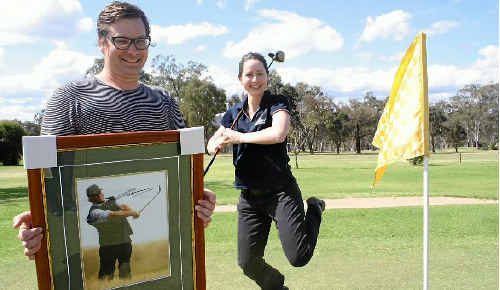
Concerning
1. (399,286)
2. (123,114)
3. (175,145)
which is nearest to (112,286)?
(175,145)

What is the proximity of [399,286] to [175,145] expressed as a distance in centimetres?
319

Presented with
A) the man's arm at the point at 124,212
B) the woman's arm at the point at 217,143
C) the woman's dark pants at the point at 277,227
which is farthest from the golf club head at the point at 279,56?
the man's arm at the point at 124,212

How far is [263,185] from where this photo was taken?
3697mm

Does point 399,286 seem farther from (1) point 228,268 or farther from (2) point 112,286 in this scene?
(2) point 112,286

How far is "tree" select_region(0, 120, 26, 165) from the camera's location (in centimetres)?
4197

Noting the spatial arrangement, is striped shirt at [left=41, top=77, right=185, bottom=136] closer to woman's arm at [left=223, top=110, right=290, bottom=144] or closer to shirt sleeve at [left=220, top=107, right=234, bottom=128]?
woman's arm at [left=223, top=110, right=290, bottom=144]

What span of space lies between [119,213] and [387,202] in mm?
10948

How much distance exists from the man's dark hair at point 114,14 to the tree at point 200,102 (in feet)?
168

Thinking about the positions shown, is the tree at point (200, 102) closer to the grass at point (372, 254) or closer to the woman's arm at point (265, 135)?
the grass at point (372, 254)

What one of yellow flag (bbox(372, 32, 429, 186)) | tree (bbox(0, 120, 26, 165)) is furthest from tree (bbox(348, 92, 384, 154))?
yellow flag (bbox(372, 32, 429, 186))

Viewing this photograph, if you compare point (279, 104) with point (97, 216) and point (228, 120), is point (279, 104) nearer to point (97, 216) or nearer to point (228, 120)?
point (228, 120)

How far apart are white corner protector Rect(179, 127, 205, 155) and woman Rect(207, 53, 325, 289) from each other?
1.72 metres

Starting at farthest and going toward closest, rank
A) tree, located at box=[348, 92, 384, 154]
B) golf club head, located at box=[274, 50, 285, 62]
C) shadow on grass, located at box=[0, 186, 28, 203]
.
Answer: tree, located at box=[348, 92, 384, 154] < shadow on grass, located at box=[0, 186, 28, 203] < golf club head, located at box=[274, 50, 285, 62]

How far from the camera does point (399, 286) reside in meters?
4.20
